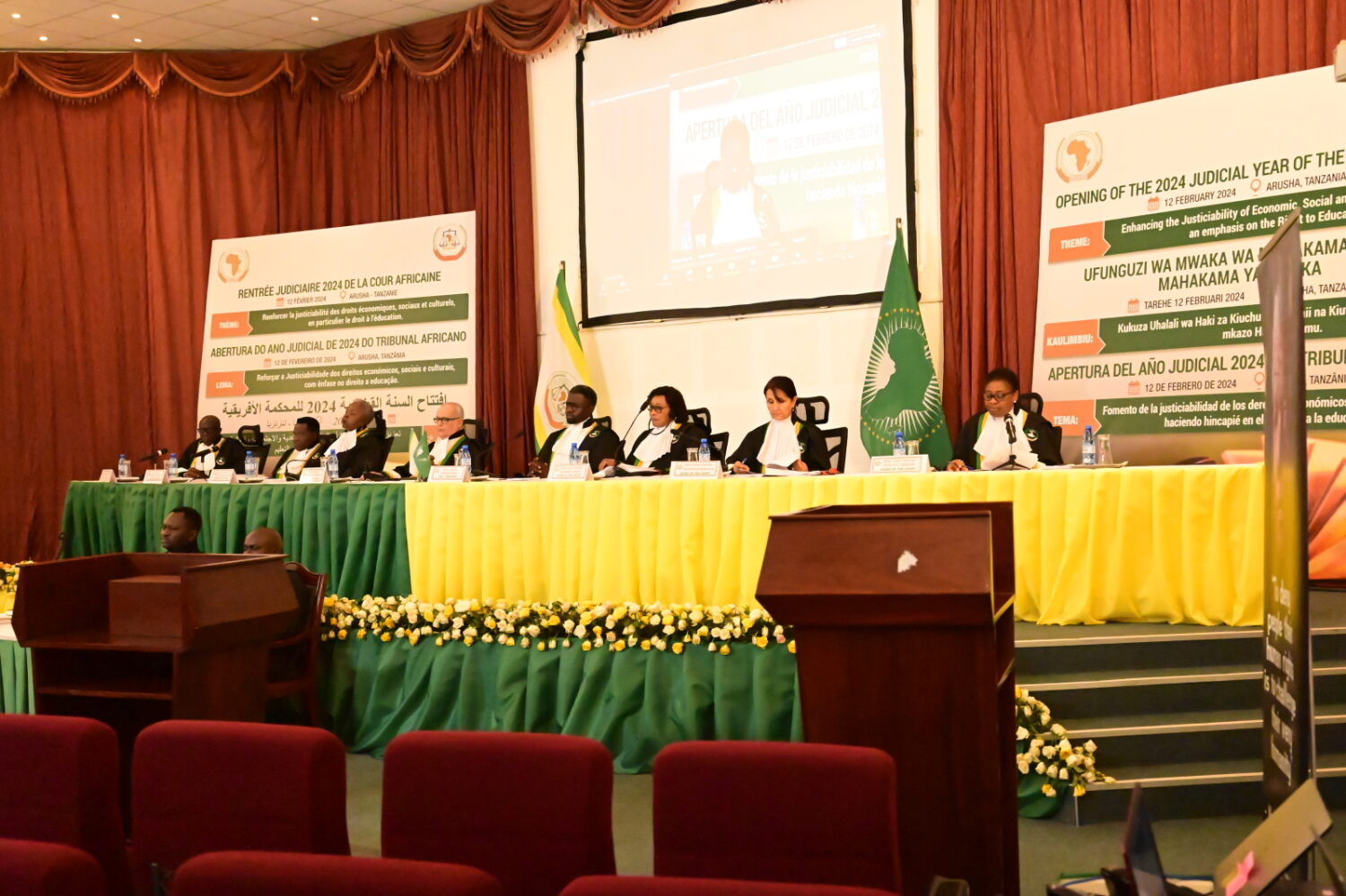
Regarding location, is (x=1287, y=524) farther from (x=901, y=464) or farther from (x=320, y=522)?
(x=320, y=522)

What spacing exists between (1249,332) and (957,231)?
1.74 metres

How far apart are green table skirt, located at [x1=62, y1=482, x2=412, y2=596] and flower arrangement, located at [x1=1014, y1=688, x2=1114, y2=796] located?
262 centimetres

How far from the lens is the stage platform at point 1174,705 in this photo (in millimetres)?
3668

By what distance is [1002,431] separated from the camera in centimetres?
580

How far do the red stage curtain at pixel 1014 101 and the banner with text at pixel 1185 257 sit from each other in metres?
0.24

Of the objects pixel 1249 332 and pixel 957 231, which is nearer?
pixel 1249 332

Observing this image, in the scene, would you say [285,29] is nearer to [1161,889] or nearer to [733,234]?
[733,234]

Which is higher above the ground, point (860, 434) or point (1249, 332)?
point (1249, 332)

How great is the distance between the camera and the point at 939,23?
22.3 feet

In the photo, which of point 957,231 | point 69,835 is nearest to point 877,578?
point 69,835

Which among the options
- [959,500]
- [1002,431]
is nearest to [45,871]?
[959,500]

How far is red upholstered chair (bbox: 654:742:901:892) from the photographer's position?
1575mm

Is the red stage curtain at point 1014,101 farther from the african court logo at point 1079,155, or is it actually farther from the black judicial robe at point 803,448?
the black judicial robe at point 803,448

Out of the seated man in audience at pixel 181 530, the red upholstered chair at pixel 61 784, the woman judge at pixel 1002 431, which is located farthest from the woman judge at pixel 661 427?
the red upholstered chair at pixel 61 784
